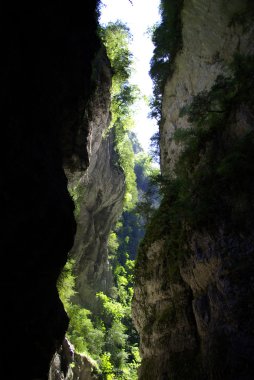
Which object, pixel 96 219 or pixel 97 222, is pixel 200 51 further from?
pixel 97 222

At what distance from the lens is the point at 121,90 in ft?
89.2

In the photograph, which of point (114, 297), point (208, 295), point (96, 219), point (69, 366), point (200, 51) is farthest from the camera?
point (114, 297)

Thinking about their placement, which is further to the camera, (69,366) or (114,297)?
(114,297)

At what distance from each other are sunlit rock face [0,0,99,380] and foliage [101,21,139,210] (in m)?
10.6

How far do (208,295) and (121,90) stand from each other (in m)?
21.0

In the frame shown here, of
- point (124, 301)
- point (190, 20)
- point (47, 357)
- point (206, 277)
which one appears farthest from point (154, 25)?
point (124, 301)

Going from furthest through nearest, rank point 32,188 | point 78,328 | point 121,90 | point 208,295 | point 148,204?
point 121,90, point 78,328, point 148,204, point 208,295, point 32,188

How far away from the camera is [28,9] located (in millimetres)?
8422

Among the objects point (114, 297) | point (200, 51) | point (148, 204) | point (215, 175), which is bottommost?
point (215, 175)

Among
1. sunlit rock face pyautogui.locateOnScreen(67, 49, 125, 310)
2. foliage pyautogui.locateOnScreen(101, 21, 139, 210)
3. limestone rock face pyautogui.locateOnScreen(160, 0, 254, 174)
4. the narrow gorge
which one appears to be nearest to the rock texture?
the narrow gorge

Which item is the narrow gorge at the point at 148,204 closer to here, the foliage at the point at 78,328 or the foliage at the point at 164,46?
the foliage at the point at 78,328

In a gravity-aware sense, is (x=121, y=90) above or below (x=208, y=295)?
above

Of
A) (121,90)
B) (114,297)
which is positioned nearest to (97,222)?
(114,297)

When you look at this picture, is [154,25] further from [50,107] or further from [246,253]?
[246,253]
